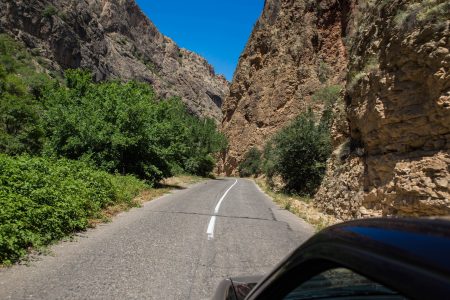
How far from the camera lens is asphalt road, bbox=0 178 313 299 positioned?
5.14 m

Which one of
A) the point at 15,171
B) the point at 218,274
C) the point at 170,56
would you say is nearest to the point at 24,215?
the point at 15,171

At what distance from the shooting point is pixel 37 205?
7.65 meters

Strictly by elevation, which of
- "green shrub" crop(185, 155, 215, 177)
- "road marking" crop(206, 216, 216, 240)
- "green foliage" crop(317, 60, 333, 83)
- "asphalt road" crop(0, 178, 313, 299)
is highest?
"green foliage" crop(317, 60, 333, 83)

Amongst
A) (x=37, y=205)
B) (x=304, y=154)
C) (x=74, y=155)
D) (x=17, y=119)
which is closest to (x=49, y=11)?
(x=17, y=119)

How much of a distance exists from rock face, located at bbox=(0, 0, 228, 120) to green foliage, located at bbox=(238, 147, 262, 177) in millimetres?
37338

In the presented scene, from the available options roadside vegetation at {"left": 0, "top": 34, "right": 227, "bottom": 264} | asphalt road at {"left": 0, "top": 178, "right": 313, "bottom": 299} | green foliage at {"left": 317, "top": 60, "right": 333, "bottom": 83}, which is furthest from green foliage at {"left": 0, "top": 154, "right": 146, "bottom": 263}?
green foliage at {"left": 317, "top": 60, "right": 333, "bottom": 83}

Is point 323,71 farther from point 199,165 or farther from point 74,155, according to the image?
point 74,155

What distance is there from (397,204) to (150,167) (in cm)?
1511

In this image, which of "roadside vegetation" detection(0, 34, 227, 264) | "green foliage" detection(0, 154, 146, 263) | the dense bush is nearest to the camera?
"green foliage" detection(0, 154, 146, 263)

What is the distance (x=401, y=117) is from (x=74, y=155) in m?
15.2

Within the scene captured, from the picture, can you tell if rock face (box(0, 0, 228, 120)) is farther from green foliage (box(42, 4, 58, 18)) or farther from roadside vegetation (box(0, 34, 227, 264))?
roadside vegetation (box(0, 34, 227, 264))

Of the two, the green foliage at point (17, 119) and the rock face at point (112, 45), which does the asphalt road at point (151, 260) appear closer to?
the green foliage at point (17, 119)

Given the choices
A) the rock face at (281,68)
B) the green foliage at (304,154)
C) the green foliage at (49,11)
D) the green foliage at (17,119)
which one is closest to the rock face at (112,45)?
the green foliage at (49,11)

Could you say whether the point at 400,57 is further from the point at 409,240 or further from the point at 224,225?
the point at 409,240
